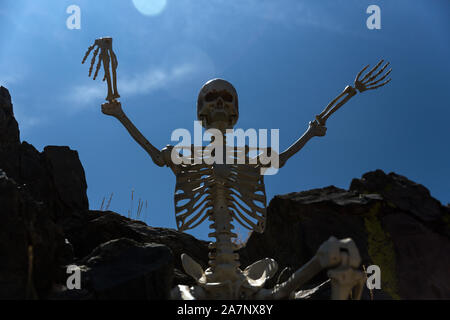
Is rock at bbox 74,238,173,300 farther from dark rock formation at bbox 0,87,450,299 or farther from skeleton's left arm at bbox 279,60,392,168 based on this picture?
skeleton's left arm at bbox 279,60,392,168

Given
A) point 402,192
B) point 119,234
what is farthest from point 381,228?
point 119,234

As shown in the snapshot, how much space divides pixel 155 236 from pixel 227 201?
2069 millimetres

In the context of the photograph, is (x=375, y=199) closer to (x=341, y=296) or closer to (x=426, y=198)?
(x=426, y=198)

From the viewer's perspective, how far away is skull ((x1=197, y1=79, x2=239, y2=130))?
6305 mm

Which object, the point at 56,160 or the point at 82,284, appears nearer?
the point at 82,284

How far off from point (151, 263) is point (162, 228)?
10.9 ft

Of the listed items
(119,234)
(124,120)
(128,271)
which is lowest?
(128,271)

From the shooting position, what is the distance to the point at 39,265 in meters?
4.41

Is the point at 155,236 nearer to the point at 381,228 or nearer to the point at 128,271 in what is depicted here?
the point at 128,271

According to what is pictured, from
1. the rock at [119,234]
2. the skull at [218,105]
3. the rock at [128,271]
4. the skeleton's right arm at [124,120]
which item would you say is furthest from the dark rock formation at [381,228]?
the rock at [128,271]

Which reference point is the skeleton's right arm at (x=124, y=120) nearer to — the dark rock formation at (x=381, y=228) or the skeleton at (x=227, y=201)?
the skeleton at (x=227, y=201)

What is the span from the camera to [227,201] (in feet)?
18.8

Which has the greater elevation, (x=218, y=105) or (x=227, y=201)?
(x=218, y=105)
